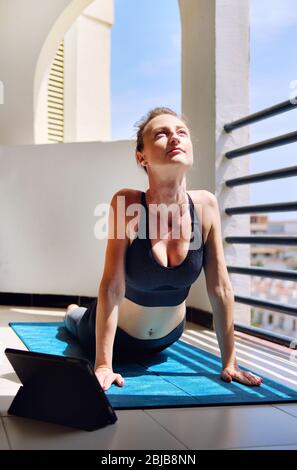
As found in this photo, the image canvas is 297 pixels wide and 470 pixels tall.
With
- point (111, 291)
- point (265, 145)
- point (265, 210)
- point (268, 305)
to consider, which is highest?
point (265, 145)

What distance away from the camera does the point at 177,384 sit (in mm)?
1970

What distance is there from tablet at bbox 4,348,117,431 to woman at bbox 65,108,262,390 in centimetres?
36

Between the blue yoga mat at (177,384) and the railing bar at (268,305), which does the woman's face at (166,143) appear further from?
the railing bar at (268,305)

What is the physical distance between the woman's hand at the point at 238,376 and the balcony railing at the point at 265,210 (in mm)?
698

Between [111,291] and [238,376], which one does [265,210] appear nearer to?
[238,376]

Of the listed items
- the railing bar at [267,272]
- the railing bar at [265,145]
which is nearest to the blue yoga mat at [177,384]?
the railing bar at [267,272]

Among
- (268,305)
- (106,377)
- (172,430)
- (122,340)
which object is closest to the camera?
(172,430)

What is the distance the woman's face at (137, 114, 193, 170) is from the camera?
1.96m

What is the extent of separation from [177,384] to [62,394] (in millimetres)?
559

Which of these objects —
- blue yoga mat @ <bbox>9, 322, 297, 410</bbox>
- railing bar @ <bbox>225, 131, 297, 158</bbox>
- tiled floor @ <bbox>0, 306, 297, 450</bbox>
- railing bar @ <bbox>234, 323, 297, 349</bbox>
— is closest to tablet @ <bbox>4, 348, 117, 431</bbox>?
tiled floor @ <bbox>0, 306, 297, 450</bbox>

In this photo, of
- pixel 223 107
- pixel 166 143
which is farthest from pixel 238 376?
pixel 223 107

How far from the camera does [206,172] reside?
11.3 ft
